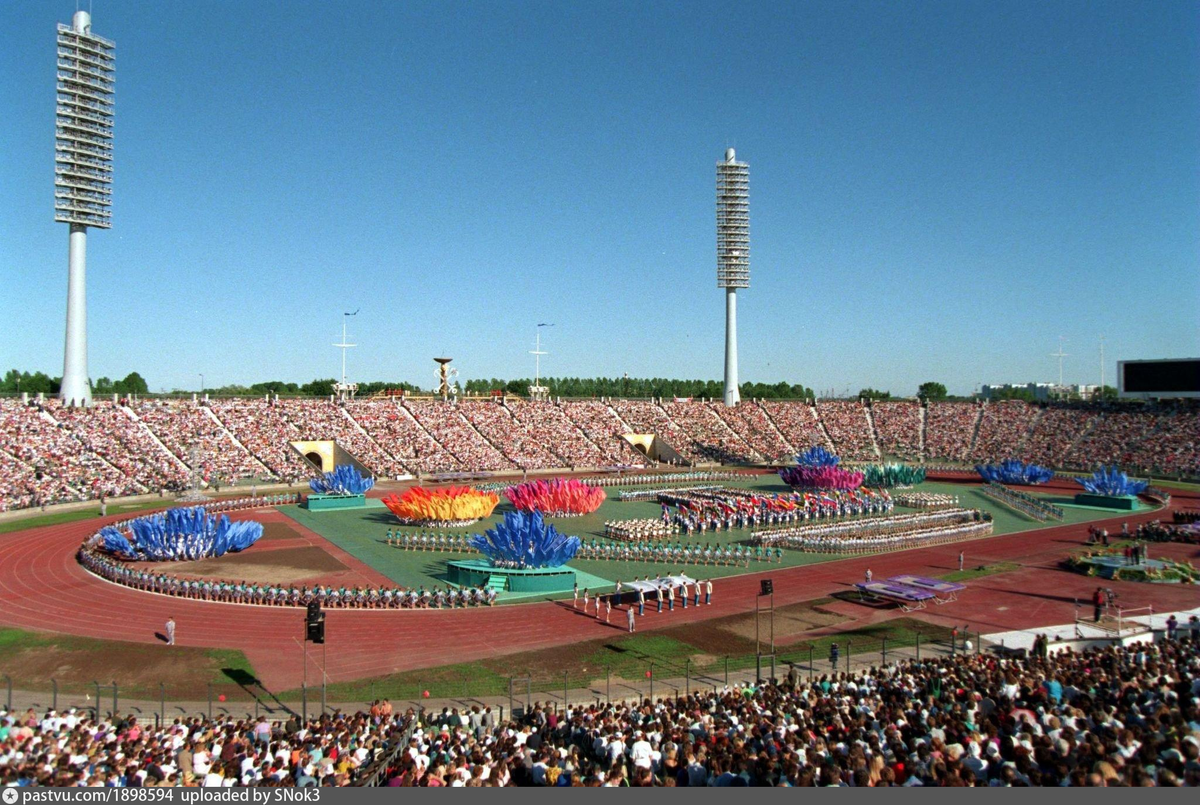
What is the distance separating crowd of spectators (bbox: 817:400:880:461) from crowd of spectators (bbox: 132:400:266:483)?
56.8m

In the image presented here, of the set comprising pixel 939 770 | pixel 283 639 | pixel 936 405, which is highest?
pixel 936 405

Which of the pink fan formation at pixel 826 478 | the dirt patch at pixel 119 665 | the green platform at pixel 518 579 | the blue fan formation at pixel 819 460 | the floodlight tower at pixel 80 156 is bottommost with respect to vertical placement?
the dirt patch at pixel 119 665

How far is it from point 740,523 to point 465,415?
135ft

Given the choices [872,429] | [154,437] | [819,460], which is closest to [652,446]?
[872,429]

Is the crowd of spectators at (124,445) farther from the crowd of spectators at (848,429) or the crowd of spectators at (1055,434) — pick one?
the crowd of spectators at (1055,434)

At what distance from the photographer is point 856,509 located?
48781mm

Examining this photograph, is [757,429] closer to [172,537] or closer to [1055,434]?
[1055,434]

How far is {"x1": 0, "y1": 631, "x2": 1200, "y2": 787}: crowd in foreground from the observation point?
9359 mm

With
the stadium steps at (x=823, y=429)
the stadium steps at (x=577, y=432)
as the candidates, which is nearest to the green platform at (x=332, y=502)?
the stadium steps at (x=577, y=432)

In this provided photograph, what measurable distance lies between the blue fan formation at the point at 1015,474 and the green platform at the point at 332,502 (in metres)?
48.2

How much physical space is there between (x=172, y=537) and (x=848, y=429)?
71.2m

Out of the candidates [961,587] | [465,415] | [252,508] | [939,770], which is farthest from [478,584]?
[465,415]

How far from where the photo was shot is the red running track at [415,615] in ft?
74.9

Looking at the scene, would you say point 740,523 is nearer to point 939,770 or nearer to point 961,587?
point 961,587
